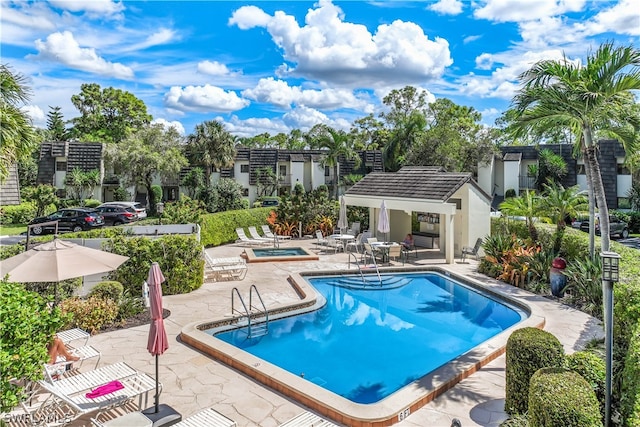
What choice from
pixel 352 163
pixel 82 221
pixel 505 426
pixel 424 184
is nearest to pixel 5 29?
pixel 505 426

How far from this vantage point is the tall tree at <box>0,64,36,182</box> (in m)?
8.93

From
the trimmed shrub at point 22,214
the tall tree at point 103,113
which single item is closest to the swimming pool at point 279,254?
the trimmed shrub at point 22,214

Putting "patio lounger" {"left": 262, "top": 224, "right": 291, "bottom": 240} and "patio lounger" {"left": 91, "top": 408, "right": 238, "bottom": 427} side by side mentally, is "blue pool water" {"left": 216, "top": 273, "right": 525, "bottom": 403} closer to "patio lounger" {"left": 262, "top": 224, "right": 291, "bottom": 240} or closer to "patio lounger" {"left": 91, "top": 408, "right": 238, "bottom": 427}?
"patio lounger" {"left": 91, "top": 408, "right": 238, "bottom": 427}

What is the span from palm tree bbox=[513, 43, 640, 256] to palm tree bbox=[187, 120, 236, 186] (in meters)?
29.1

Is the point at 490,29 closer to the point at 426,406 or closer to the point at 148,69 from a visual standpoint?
the point at 148,69

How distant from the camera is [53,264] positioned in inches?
330

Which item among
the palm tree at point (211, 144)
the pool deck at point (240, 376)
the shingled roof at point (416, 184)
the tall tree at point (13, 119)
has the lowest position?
the pool deck at point (240, 376)

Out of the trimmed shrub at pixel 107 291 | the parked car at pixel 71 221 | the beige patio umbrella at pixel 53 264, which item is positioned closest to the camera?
the beige patio umbrella at pixel 53 264

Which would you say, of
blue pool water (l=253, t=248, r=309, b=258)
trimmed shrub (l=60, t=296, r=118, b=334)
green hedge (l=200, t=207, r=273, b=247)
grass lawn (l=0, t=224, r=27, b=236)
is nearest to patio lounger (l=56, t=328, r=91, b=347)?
trimmed shrub (l=60, t=296, r=118, b=334)

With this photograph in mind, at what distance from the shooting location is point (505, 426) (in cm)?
595

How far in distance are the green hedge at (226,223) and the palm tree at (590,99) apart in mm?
16504

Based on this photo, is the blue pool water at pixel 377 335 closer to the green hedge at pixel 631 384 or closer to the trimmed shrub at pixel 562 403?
the trimmed shrub at pixel 562 403

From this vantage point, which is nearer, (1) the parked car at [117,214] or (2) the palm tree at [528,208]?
(2) the palm tree at [528,208]

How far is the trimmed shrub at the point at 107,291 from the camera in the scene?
1130 cm
